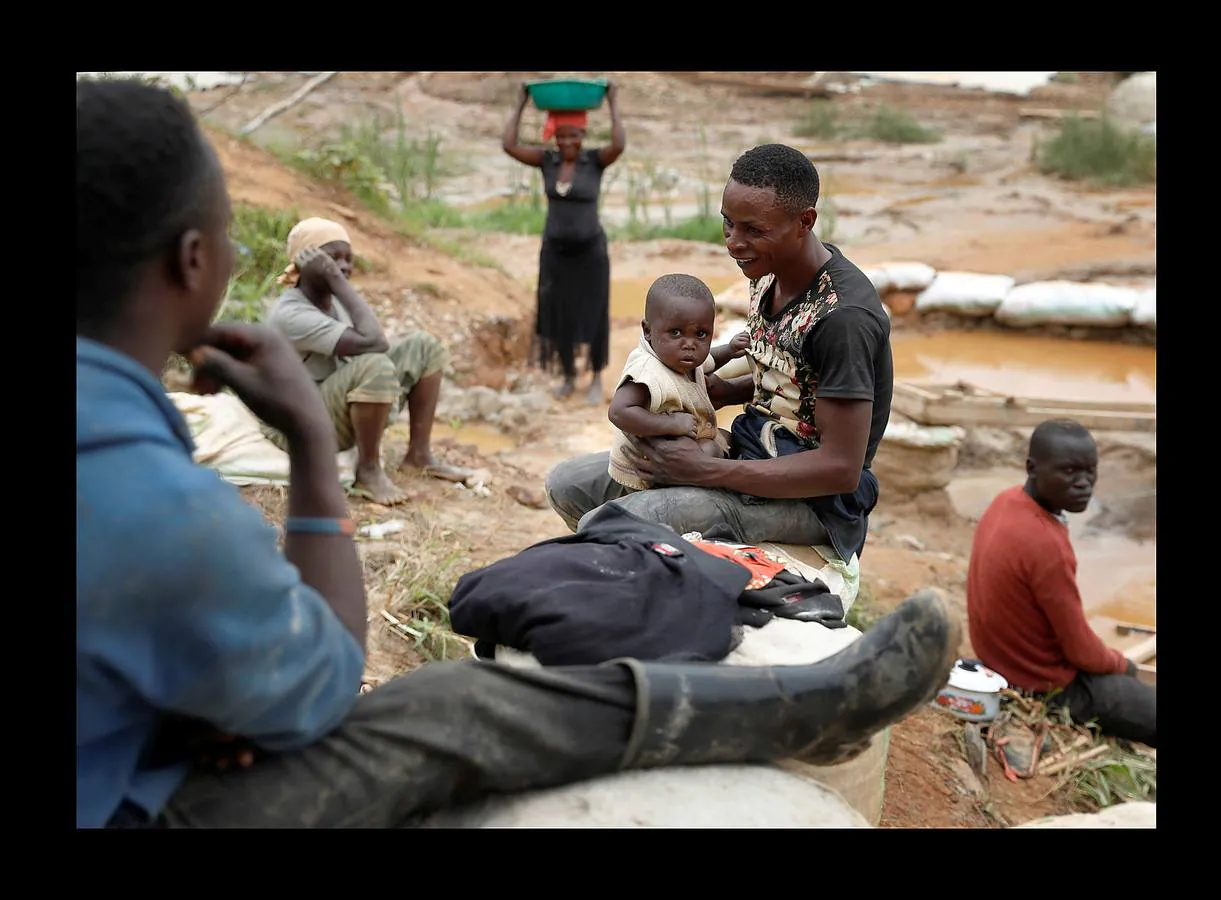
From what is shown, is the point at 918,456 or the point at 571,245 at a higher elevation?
the point at 571,245

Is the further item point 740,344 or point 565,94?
point 565,94

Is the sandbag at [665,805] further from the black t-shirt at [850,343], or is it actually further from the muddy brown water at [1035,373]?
the muddy brown water at [1035,373]

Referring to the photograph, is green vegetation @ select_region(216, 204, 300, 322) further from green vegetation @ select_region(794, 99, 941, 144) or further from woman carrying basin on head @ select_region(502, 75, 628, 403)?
green vegetation @ select_region(794, 99, 941, 144)

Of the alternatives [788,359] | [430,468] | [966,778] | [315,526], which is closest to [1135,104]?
[430,468]

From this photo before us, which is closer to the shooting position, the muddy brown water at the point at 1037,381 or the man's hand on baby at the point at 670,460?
the man's hand on baby at the point at 670,460

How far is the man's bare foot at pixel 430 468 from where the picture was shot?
5.75 metres

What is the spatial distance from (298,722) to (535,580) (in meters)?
0.80

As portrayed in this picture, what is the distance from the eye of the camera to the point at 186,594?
1.44 m

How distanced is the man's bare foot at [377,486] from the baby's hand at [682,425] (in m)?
2.40

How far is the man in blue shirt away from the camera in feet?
4.75

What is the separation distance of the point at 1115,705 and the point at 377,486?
325cm

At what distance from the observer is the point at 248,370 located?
1820mm

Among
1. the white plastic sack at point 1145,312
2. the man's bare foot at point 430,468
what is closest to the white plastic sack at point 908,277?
the white plastic sack at point 1145,312

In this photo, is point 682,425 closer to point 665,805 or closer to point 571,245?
point 665,805
